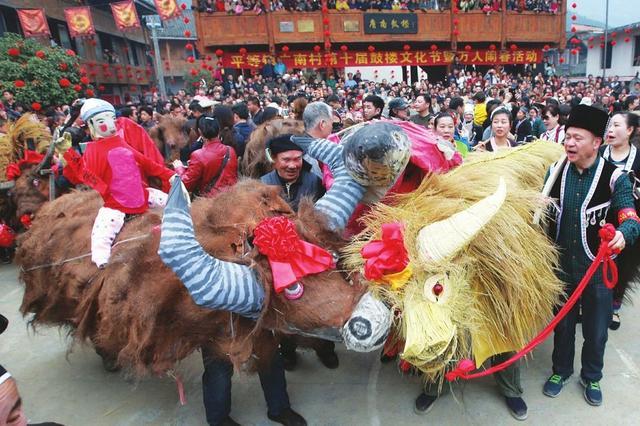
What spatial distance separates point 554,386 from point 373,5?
1961 cm

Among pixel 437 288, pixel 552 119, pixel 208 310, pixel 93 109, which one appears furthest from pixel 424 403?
pixel 552 119

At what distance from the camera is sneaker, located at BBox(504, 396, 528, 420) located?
2.66m

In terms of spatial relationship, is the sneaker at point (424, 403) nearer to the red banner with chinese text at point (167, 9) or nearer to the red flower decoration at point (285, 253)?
the red flower decoration at point (285, 253)

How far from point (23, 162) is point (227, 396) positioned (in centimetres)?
445

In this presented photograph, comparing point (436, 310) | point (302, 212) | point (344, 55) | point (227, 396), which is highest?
point (344, 55)

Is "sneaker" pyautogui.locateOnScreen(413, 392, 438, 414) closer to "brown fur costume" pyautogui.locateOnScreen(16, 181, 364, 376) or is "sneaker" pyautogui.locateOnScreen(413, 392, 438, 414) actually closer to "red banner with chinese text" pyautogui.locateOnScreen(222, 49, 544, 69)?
"brown fur costume" pyautogui.locateOnScreen(16, 181, 364, 376)

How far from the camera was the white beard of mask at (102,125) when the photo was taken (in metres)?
2.92

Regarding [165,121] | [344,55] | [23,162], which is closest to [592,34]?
[344,55]

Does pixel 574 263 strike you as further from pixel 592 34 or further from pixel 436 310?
pixel 592 34

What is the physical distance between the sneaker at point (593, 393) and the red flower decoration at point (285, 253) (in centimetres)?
213

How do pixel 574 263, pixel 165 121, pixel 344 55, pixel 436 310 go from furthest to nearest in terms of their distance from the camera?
pixel 344 55 → pixel 165 121 → pixel 574 263 → pixel 436 310

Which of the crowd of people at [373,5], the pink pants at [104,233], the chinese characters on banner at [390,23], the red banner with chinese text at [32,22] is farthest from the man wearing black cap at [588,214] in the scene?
the chinese characters on banner at [390,23]

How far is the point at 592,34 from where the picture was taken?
2731 centimetres

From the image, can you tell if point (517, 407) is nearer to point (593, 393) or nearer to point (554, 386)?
point (554, 386)
